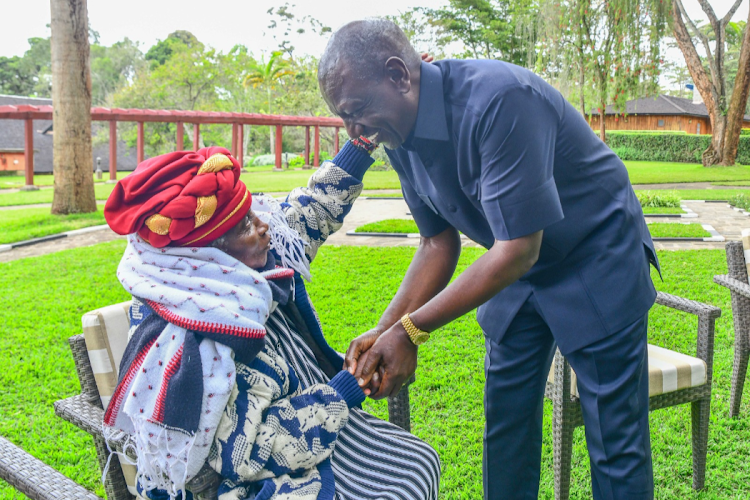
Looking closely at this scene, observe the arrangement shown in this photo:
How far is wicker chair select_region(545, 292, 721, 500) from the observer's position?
2471mm

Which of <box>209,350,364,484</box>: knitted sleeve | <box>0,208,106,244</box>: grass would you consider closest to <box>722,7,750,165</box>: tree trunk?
<box>0,208,106,244</box>: grass

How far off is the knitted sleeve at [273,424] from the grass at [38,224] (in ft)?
31.6

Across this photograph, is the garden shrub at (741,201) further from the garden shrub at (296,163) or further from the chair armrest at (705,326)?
the garden shrub at (296,163)

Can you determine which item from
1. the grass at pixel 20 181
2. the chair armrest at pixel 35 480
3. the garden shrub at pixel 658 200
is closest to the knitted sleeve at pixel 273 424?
the chair armrest at pixel 35 480

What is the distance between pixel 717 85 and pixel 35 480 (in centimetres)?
2838

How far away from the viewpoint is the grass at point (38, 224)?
10023mm

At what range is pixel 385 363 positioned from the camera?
192 cm

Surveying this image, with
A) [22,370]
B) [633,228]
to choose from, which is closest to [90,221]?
[22,370]

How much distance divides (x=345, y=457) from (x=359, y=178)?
998 millimetres

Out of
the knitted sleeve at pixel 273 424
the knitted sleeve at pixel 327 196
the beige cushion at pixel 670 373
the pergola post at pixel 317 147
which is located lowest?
the beige cushion at pixel 670 373

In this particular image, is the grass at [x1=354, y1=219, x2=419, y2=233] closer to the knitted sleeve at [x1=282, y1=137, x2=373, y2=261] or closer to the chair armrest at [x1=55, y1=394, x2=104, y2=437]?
the knitted sleeve at [x1=282, y1=137, x2=373, y2=261]

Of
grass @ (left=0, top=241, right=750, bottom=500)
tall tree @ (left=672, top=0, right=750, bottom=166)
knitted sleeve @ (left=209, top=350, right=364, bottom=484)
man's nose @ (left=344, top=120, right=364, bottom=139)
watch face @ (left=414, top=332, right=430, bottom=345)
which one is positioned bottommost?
grass @ (left=0, top=241, right=750, bottom=500)

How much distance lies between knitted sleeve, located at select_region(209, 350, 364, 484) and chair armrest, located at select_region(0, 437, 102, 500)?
366 millimetres

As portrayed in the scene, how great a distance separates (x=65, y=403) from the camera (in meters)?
1.98
